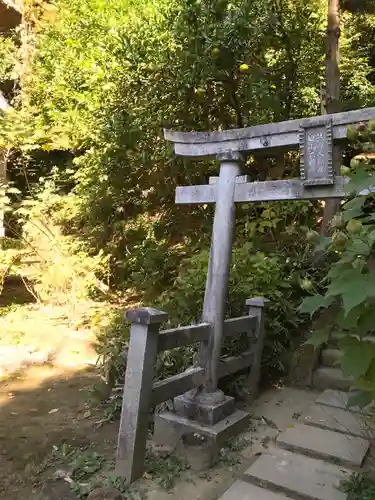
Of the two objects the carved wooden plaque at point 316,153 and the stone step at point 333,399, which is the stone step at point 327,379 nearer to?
the stone step at point 333,399

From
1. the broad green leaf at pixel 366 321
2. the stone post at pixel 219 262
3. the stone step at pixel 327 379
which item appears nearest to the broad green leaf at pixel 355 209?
the broad green leaf at pixel 366 321

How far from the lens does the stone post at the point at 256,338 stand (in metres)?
3.99

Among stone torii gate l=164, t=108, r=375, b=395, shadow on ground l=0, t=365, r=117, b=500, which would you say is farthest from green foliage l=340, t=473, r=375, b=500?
shadow on ground l=0, t=365, r=117, b=500

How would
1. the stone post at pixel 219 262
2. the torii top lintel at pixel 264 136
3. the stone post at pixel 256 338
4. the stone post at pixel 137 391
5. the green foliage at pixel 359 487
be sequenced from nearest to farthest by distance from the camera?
the green foliage at pixel 359 487, the stone post at pixel 137 391, the torii top lintel at pixel 264 136, the stone post at pixel 219 262, the stone post at pixel 256 338

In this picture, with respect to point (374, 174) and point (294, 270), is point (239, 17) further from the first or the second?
point (374, 174)

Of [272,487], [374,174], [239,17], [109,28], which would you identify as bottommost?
[272,487]

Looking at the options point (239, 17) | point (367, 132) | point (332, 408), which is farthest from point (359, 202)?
point (239, 17)

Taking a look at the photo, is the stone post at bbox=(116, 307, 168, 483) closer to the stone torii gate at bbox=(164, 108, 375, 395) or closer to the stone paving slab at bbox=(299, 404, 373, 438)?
the stone torii gate at bbox=(164, 108, 375, 395)

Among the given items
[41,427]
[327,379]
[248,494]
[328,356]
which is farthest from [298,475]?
[41,427]

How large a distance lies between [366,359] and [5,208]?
262 inches

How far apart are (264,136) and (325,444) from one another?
2.24 m

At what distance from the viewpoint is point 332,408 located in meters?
3.64

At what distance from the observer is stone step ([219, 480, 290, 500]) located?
261cm

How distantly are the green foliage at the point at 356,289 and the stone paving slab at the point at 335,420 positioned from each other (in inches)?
56.0
